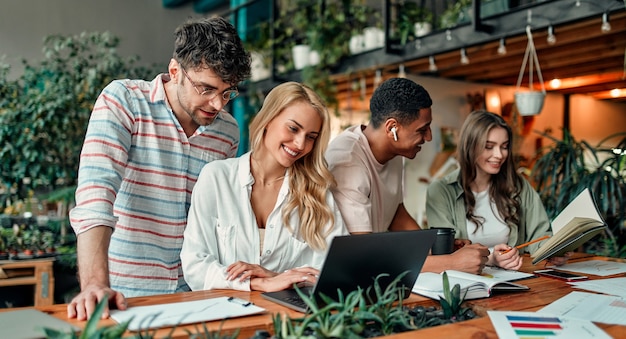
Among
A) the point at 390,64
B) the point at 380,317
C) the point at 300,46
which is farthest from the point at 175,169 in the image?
the point at 300,46

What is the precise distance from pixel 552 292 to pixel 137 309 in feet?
4.17

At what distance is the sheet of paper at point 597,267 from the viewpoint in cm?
244

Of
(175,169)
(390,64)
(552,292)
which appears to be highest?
(390,64)

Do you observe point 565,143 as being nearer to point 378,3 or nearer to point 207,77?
point 207,77

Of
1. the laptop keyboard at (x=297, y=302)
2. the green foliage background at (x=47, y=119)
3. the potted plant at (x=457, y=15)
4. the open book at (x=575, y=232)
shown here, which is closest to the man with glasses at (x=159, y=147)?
the laptop keyboard at (x=297, y=302)

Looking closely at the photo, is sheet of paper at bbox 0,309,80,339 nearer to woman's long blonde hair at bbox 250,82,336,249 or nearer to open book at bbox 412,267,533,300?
woman's long blonde hair at bbox 250,82,336,249

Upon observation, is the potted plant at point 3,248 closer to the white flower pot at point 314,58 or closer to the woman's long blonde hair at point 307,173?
the white flower pot at point 314,58

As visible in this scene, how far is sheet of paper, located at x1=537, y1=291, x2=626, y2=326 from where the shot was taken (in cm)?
160

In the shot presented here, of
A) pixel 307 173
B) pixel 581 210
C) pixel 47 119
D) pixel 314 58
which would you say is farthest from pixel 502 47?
pixel 47 119

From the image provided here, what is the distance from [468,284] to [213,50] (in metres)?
1.07

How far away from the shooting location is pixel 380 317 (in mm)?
1396

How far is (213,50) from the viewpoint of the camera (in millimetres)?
1999

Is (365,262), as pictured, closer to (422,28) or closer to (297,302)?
(297,302)

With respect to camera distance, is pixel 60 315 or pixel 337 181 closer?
pixel 60 315
